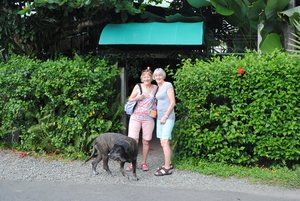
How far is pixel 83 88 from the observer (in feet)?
23.6

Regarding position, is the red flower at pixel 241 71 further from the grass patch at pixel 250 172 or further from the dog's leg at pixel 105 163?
the dog's leg at pixel 105 163

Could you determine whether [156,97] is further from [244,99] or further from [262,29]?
[262,29]

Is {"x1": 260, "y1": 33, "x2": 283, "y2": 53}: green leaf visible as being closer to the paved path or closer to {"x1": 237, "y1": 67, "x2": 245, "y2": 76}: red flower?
{"x1": 237, "y1": 67, "x2": 245, "y2": 76}: red flower

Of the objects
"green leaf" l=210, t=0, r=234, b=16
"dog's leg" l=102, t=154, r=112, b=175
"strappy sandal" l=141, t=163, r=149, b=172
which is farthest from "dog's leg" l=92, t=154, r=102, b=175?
"green leaf" l=210, t=0, r=234, b=16

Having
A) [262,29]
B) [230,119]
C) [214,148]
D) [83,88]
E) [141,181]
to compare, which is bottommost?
[141,181]

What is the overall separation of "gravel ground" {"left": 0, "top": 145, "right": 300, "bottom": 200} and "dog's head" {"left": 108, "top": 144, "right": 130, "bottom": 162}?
1.68 feet

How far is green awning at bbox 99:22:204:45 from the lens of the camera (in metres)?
8.38

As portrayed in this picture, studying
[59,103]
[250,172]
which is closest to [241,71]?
[250,172]

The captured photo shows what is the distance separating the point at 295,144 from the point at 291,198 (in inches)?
49.5

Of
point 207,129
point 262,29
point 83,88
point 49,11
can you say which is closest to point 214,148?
point 207,129

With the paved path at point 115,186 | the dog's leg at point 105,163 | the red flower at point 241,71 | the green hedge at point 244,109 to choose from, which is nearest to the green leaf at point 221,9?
the green hedge at point 244,109

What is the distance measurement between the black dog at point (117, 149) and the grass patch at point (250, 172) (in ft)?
3.75

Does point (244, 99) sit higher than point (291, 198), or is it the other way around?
point (244, 99)

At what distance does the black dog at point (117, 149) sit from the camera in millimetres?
5627
